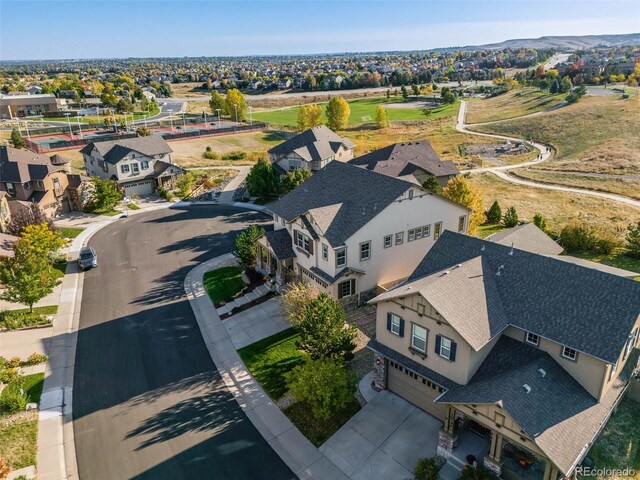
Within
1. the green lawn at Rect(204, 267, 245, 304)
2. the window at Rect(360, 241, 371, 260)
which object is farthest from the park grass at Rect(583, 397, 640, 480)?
the green lawn at Rect(204, 267, 245, 304)

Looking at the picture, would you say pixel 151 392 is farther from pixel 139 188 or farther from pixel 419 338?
pixel 139 188

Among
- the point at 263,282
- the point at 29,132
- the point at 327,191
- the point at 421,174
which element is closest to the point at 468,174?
the point at 421,174

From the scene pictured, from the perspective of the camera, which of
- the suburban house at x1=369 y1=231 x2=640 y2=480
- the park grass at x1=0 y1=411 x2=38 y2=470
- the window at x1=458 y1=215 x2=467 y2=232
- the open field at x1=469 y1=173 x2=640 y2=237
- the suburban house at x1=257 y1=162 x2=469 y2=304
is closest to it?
the suburban house at x1=369 y1=231 x2=640 y2=480

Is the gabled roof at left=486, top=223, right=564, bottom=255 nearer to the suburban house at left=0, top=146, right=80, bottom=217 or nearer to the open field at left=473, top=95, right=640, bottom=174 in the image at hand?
the suburban house at left=0, top=146, right=80, bottom=217

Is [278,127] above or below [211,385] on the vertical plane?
above

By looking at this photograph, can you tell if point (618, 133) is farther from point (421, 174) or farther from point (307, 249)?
point (307, 249)

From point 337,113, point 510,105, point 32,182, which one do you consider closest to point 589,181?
point 337,113
